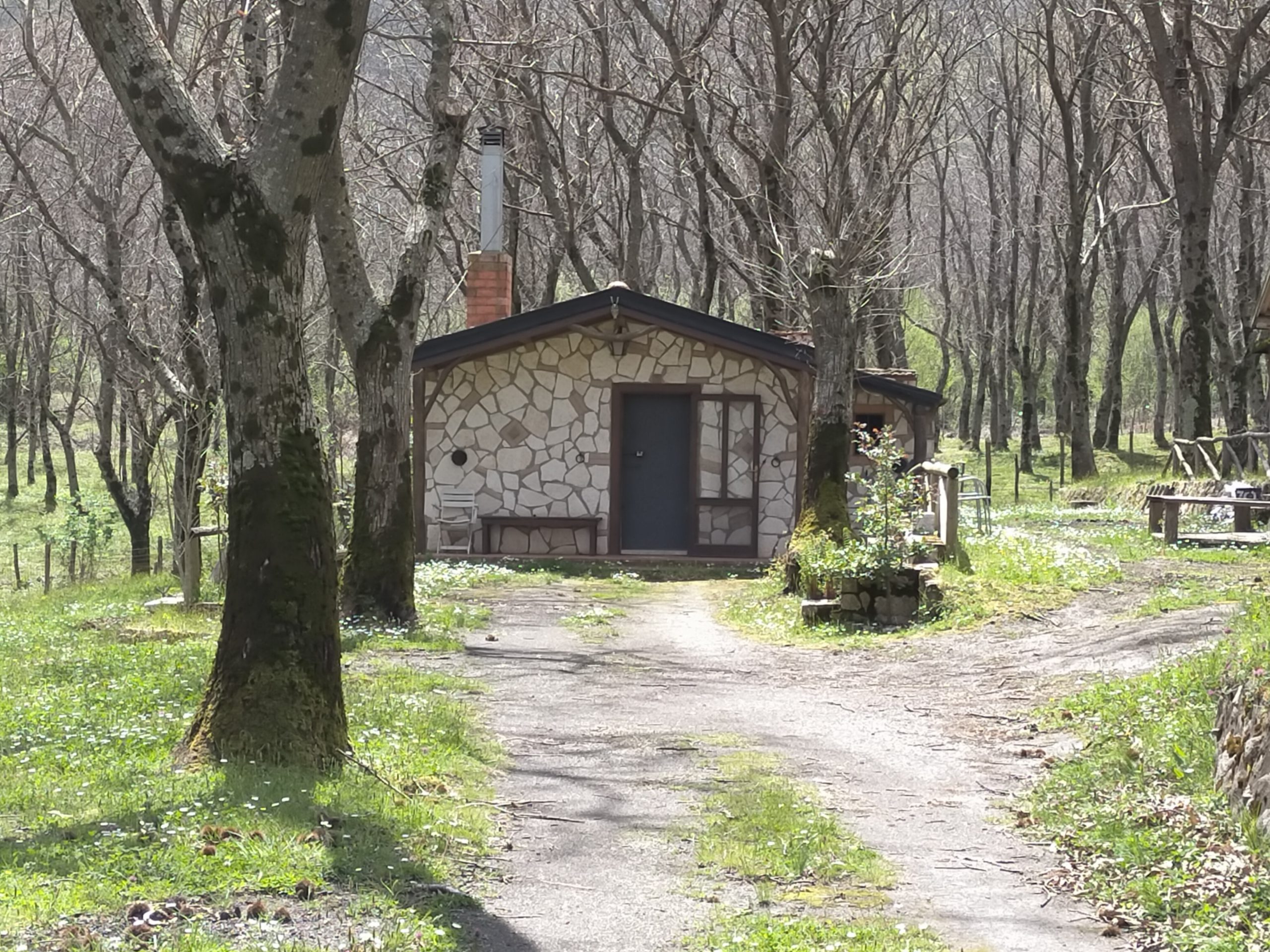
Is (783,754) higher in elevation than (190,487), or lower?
lower

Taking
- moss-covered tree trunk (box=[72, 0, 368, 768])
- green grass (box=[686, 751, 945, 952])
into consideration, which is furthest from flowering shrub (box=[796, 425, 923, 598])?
moss-covered tree trunk (box=[72, 0, 368, 768])

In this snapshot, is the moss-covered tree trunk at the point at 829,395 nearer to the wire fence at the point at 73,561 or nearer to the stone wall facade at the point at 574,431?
the stone wall facade at the point at 574,431

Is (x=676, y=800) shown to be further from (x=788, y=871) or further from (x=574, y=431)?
(x=574, y=431)

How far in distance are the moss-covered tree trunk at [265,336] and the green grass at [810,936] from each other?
2.53 meters

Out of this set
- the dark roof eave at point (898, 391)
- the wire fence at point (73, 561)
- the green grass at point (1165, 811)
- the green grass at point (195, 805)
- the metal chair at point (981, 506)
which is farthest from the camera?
the wire fence at point (73, 561)

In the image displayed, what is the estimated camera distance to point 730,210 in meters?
28.8

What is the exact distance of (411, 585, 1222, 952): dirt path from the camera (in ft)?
16.3

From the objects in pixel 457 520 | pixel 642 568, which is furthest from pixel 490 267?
pixel 642 568

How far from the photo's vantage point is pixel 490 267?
21672 millimetres

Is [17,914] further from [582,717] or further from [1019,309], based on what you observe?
[1019,309]

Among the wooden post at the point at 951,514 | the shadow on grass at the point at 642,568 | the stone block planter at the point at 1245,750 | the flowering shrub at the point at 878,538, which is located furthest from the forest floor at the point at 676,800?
the shadow on grass at the point at 642,568

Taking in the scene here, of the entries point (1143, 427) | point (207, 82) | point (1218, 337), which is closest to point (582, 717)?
point (207, 82)

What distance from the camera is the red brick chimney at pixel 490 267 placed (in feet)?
70.5

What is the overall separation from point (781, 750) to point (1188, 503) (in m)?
10.2
